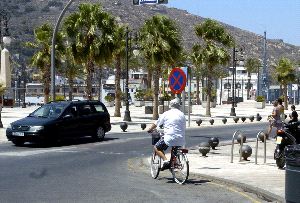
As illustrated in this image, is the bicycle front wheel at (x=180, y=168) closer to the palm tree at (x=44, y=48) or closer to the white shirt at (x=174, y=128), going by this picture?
the white shirt at (x=174, y=128)

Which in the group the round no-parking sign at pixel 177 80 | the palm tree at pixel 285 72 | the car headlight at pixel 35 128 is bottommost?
the car headlight at pixel 35 128

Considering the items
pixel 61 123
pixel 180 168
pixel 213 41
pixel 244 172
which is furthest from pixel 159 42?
pixel 180 168

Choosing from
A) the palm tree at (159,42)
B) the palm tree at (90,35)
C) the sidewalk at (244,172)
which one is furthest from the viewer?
the palm tree at (159,42)

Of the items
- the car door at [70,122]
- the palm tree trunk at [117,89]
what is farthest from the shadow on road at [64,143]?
the palm tree trunk at [117,89]

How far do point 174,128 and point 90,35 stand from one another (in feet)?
88.6

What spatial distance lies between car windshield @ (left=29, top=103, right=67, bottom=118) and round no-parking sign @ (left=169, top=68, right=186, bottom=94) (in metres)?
4.33

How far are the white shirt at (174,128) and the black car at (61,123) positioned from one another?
9710 millimetres

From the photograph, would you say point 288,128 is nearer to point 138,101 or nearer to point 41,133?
point 41,133

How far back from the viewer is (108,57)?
40281mm

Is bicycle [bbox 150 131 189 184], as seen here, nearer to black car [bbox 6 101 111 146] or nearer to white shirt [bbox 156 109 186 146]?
white shirt [bbox 156 109 186 146]

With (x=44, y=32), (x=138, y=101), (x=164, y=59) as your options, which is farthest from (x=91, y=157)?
(x=138, y=101)

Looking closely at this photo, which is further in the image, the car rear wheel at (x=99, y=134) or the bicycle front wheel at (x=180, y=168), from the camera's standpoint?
the car rear wheel at (x=99, y=134)

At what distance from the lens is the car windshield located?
23000 mm

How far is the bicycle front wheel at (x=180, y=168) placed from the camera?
12586mm
